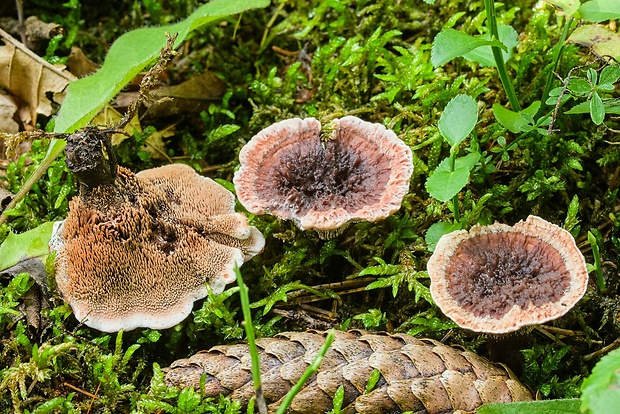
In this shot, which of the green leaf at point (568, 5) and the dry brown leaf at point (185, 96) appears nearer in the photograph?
the green leaf at point (568, 5)

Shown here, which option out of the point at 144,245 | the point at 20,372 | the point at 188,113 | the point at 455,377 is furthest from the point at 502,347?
the point at 188,113

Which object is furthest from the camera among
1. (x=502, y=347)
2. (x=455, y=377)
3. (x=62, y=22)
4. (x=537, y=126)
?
(x=62, y=22)

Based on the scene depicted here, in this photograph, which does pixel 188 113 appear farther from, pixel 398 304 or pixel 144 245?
pixel 398 304

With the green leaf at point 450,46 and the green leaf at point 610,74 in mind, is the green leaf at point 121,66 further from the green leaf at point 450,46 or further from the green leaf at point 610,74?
the green leaf at point 610,74

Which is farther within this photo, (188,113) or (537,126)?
(188,113)

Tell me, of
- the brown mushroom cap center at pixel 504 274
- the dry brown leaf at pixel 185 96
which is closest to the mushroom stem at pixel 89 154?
the dry brown leaf at pixel 185 96

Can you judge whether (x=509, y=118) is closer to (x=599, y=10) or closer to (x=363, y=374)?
(x=599, y=10)

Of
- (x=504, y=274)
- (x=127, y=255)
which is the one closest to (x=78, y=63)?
(x=127, y=255)
